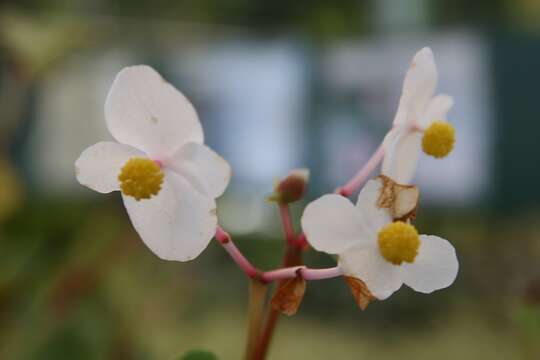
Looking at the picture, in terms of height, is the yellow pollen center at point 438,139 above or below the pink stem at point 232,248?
above

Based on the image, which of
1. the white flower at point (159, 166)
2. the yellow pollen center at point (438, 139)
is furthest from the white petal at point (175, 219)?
the yellow pollen center at point (438, 139)

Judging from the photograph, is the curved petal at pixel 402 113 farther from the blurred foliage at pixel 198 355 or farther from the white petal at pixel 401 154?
the blurred foliage at pixel 198 355

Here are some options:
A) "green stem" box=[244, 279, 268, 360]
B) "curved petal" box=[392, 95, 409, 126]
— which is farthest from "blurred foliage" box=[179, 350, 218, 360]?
"curved petal" box=[392, 95, 409, 126]

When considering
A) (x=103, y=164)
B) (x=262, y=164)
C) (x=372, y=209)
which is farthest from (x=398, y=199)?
(x=262, y=164)

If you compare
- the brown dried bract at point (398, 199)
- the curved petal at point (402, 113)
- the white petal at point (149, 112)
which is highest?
the white petal at point (149, 112)

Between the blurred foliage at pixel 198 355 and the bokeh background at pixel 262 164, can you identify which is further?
the bokeh background at pixel 262 164
